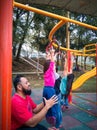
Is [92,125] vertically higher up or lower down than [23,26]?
lower down

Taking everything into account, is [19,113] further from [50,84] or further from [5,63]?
[5,63]

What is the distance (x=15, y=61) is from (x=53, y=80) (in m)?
18.4

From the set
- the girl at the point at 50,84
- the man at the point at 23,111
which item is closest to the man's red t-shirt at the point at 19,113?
the man at the point at 23,111

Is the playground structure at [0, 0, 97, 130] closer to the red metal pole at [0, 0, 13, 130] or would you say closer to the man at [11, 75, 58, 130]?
the red metal pole at [0, 0, 13, 130]

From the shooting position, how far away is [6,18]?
0.92m

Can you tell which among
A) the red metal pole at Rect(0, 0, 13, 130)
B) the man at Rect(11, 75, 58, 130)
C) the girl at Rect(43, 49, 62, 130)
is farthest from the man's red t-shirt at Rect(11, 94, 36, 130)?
the red metal pole at Rect(0, 0, 13, 130)

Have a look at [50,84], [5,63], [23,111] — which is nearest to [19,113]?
[23,111]

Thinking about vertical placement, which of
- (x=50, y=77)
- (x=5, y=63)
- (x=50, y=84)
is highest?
(x=5, y=63)

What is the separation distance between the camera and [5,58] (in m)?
0.92

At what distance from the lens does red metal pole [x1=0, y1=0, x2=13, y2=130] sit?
92cm

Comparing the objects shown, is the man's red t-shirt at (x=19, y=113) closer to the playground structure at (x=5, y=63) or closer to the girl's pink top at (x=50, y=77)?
the girl's pink top at (x=50, y=77)

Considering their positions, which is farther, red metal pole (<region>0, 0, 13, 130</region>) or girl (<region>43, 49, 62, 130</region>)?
girl (<region>43, 49, 62, 130</region>)

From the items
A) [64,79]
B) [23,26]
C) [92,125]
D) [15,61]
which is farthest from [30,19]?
[92,125]

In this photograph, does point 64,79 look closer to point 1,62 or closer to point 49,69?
point 49,69
